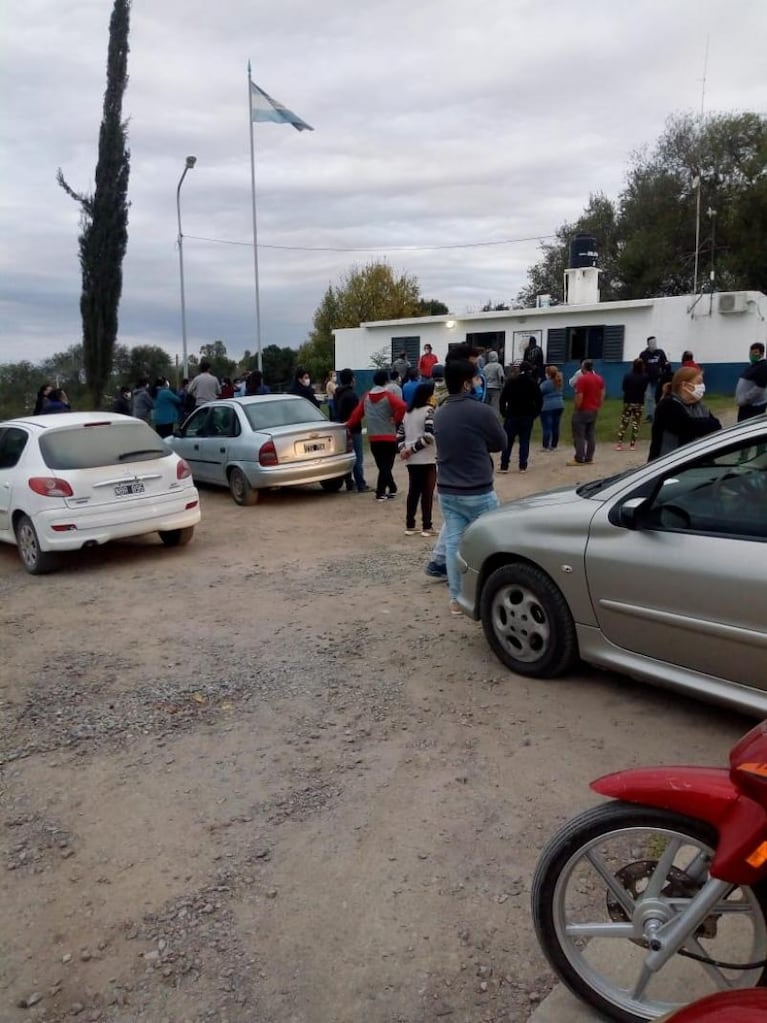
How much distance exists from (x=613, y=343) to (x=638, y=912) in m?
23.7

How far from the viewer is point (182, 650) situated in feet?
18.2

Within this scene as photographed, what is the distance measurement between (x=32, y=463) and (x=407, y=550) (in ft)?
12.6

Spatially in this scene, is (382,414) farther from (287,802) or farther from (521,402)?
(287,802)

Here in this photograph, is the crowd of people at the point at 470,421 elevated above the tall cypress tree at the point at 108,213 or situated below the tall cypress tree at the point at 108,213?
below

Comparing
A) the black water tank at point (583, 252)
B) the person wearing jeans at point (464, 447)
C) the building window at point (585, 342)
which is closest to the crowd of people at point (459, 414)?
the person wearing jeans at point (464, 447)

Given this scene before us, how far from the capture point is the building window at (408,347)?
27.9 metres

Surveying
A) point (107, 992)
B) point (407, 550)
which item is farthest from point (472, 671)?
point (407, 550)

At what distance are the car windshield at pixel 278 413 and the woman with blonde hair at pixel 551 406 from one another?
14.1 ft

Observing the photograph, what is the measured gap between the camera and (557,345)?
25.4m

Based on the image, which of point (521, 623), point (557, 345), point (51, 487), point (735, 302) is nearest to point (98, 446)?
point (51, 487)

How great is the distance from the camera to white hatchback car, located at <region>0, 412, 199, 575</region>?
7.71m

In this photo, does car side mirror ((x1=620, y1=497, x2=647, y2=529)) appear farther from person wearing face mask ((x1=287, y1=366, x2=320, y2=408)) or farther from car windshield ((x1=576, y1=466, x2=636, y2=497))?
person wearing face mask ((x1=287, y1=366, x2=320, y2=408))

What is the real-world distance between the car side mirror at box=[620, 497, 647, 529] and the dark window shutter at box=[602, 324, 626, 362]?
70.1 ft

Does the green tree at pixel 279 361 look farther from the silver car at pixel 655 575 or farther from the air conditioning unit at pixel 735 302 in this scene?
the silver car at pixel 655 575
